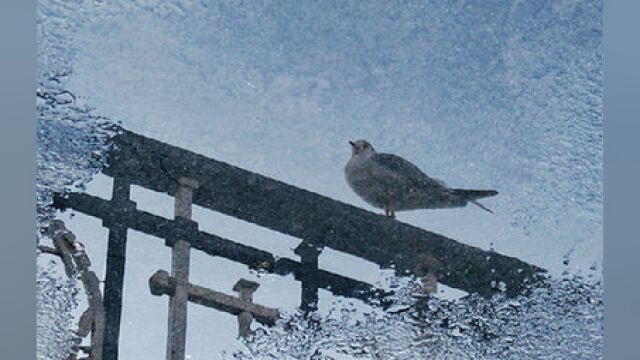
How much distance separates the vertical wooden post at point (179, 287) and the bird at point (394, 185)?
0.21 meters

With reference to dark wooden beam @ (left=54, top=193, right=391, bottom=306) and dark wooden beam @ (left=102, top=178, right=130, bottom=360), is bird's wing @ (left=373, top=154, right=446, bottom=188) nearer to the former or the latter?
dark wooden beam @ (left=54, top=193, right=391, bottom=306)

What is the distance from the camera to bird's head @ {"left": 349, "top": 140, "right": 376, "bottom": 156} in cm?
206

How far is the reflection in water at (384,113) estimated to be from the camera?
77.4 inches

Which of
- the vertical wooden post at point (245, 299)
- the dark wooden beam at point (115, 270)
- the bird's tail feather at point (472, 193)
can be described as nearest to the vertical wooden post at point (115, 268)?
the dark wooden beam at point (115, 270)

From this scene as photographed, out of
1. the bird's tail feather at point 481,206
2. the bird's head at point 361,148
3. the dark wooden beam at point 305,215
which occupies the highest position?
the bird's head at point 361,148

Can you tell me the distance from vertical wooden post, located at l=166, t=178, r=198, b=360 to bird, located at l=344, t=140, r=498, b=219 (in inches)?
8.4

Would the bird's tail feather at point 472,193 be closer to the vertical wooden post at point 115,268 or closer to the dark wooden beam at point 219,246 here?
the dark wooden beam at point 219,246

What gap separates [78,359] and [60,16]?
41cm

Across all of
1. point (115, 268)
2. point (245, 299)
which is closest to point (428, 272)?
point (245, 299)

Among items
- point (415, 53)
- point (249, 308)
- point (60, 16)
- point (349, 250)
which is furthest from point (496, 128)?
point (60, 16)

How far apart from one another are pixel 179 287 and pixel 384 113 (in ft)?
1.19

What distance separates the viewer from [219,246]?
6.47ft

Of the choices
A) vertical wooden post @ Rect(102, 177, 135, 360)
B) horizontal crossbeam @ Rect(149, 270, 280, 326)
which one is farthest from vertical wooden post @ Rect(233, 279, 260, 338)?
vertical wooden post @ Rect(102, 177, 135, 360)

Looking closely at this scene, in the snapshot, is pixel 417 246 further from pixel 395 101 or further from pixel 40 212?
pixel 40 212
